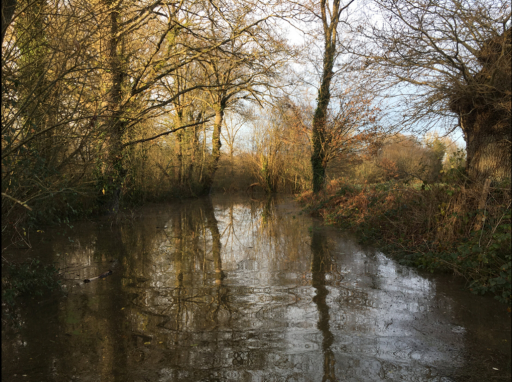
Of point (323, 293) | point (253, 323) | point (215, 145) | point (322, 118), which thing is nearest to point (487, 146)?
point (323, 293)

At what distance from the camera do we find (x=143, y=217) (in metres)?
14.1

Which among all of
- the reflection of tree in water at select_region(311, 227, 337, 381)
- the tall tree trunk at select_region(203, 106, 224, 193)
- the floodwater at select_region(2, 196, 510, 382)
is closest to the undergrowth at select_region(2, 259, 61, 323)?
the floodwater at select_region(2, 196, 510, 382)

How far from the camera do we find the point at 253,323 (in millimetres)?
4500

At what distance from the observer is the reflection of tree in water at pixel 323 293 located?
3.55 m

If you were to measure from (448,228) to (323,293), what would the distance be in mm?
3046

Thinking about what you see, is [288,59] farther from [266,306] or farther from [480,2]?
[266,306]

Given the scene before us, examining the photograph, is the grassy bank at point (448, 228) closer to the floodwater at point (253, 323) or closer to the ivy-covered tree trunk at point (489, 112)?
the floodwater at point (253, 323)

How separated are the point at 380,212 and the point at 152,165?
11.1m

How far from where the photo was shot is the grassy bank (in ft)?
18.8

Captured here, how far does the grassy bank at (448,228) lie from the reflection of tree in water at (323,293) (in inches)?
44.8

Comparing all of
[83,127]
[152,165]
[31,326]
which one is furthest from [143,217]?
[31,326]

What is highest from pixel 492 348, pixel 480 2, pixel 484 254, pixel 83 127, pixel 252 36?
pixel 252 36

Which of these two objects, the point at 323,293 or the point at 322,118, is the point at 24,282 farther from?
the point at 322,118

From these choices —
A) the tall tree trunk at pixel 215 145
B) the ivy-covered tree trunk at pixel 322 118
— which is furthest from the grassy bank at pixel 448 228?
the tall tree trunk at pixel 215 145
